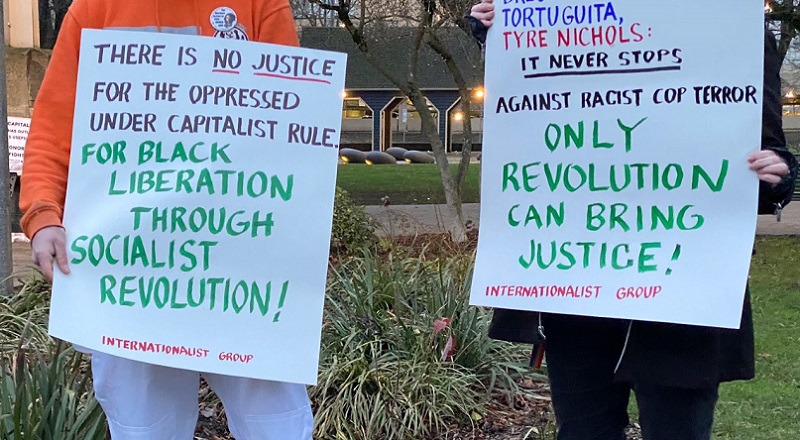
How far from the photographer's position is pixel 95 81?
2.11 m

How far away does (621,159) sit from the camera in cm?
220

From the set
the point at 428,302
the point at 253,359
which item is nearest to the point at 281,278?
the point at 253,359

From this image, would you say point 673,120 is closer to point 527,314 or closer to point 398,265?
point 527,314

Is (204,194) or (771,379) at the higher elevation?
(204,194)

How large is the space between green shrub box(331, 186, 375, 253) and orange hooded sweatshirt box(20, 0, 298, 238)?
14.6ft

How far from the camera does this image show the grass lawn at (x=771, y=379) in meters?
3.95

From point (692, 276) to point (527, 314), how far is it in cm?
45

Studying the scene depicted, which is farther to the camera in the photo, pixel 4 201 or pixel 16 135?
pixel 16 135

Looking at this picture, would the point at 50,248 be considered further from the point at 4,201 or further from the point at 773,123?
the point at 4,201

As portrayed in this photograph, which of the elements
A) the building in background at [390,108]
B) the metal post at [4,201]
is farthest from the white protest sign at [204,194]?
the building in background at [390,108]

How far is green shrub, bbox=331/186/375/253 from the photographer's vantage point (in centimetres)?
683

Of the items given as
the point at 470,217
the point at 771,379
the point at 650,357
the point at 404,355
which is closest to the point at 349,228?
the point at 404,355

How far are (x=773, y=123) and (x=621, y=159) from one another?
364 millimetres

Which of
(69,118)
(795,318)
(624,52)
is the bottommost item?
(795,318)
